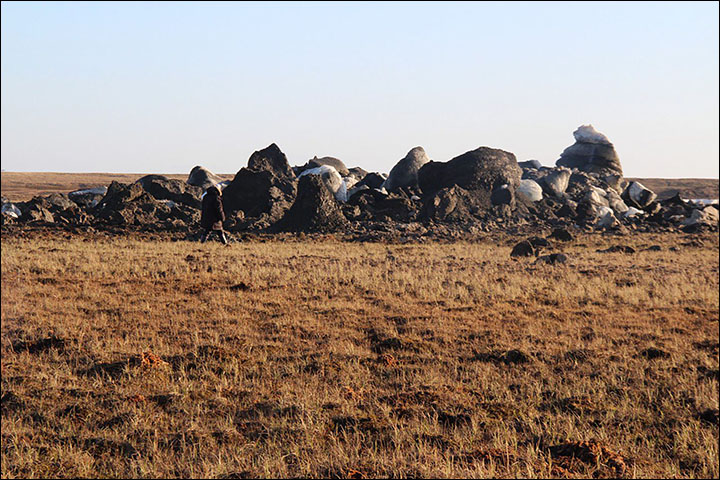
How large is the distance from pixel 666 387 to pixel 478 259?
1234 cm

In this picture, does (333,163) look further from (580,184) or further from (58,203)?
(58,203)

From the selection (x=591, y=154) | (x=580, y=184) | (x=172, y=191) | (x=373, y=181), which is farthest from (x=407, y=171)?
(x=591, y=154)

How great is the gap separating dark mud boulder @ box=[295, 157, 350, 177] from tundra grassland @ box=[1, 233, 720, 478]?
82.2 ft

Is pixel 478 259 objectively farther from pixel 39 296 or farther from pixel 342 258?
pixel 39 296

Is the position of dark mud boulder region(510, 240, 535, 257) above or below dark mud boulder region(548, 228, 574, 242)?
below

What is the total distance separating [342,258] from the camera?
19.1 metres

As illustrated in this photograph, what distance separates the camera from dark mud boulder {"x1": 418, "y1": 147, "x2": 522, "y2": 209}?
108 feet

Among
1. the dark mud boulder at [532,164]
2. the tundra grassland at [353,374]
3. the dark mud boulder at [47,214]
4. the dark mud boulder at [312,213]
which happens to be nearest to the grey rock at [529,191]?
the dark mud boulder at [312,213]

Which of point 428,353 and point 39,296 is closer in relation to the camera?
point 428,353

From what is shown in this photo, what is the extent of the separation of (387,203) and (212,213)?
10.9 m

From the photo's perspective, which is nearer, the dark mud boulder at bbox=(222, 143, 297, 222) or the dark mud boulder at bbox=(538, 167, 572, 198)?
the dark mud boulder at bbox=(222, 143, 297, 222)

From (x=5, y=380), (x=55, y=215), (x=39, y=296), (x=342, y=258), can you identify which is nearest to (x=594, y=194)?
(x=342, y=258)

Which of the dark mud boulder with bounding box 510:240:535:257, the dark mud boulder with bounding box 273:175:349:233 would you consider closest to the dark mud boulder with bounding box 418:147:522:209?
the dark mud boulder with bounding box 273:175:349:233

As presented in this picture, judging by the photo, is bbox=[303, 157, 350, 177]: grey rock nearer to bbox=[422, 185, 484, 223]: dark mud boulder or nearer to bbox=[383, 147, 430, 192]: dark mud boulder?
bbox=[383, 147, 430, 192]: dark mud boulder
